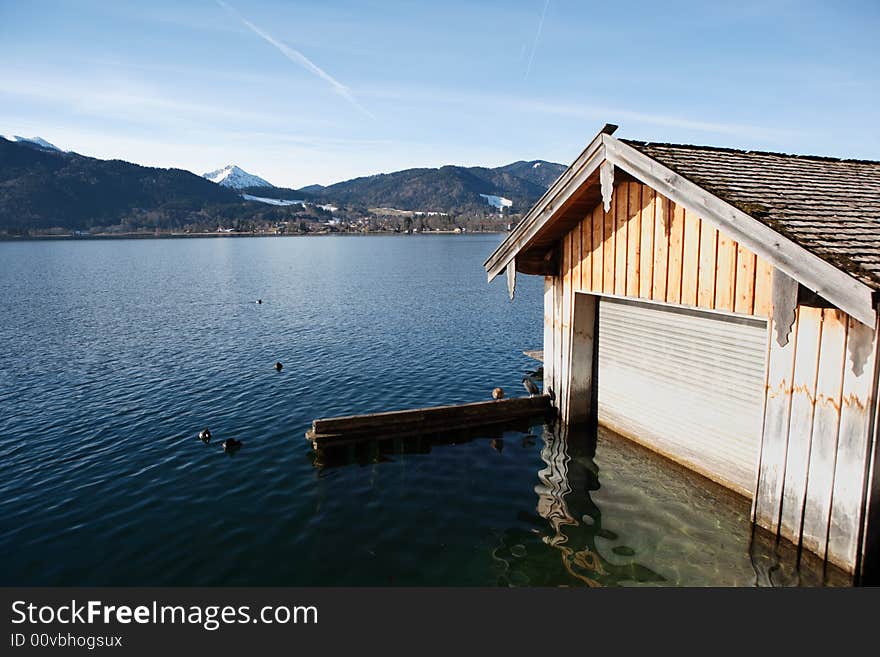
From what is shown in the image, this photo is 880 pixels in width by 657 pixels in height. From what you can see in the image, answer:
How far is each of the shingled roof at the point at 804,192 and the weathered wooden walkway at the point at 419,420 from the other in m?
7.49

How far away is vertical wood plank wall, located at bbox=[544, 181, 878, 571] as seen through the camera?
23.0 feet

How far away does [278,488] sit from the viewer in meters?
12.0

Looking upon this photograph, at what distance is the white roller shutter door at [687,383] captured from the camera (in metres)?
9.77

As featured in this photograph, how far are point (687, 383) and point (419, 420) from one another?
6.61 metres

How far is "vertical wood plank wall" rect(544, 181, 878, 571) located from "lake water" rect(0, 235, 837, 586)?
860 millimetres

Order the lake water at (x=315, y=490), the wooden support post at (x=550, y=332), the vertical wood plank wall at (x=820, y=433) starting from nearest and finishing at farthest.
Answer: the vertical wood plank wall at (x=820, y=433) < the lake water at (x=315, y=490) < the wooden support post at (x=550, y=332)

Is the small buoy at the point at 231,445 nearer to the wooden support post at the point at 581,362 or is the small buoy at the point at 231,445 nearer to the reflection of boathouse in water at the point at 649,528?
the reflection of boathouse in water at the point at 649,528

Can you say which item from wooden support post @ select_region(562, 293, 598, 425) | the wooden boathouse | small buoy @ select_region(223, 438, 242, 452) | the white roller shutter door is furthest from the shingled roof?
small buoy @ select_region(223, 438, 242, 452)

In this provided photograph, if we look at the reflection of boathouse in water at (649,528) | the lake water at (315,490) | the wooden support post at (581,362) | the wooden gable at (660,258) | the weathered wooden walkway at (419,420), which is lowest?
the lake water at (315,490)

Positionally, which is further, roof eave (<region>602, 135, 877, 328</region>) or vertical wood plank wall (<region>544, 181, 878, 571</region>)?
vertical wood plank wall (<region>544, 181, 878, 571</region>)

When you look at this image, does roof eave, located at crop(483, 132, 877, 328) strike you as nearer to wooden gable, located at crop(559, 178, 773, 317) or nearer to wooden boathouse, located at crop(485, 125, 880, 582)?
wooden boathouse, located at crop(485, 125, 880, 582)

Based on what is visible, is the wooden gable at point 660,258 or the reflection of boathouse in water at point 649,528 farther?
the wooden gable at point 660,258

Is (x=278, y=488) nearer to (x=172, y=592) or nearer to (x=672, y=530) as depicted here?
(x=172, y=592)

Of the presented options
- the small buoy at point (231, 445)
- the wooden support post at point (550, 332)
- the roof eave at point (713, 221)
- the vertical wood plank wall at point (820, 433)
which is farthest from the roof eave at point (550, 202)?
the small buoy at point (231, 445)
